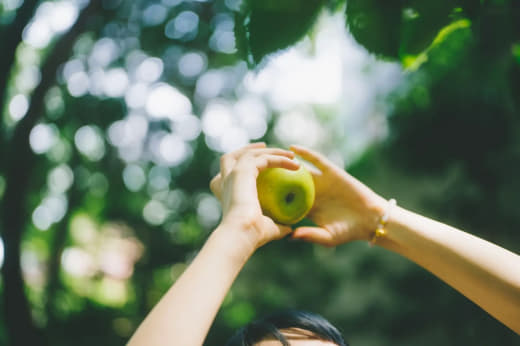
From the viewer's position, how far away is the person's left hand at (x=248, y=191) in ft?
4.27

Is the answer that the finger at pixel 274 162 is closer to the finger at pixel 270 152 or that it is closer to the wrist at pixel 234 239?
the finger at pixel 270 152

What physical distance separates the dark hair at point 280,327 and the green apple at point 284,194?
0.43 meters

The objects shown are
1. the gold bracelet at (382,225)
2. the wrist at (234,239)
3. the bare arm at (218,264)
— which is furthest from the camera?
the gold bracelet at (382,225)

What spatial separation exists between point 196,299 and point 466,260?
101 cm

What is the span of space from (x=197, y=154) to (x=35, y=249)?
1404cm

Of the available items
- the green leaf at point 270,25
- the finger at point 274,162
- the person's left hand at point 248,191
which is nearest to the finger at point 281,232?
the person's left hand at point 248,191

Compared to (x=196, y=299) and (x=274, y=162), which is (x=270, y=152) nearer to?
(x=274, y=162)

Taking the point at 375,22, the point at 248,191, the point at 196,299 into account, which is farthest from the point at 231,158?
the point at 375,22

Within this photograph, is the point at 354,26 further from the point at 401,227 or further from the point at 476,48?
the point at 401,227

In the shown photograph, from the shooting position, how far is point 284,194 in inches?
69.8

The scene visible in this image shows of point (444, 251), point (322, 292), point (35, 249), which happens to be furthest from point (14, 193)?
point (35, 249)

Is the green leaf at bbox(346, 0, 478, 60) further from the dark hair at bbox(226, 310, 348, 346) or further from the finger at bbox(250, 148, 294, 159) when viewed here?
the dark hair at bbox(226, 310, 348, 346)

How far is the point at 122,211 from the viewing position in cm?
1175

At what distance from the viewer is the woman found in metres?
1.08
